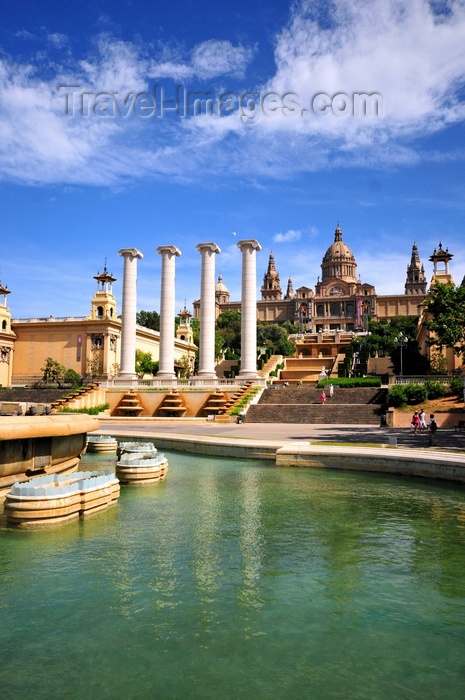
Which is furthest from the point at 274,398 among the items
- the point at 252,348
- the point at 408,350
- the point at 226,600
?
the point at 226,600

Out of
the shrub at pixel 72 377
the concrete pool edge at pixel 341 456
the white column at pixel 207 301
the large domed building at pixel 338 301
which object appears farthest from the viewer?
the large domed building at pixel 338 301

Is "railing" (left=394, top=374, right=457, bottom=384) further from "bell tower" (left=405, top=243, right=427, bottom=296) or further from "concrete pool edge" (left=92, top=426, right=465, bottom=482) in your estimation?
"bell tower" (left=405, top=243, right=427, bottom=296)

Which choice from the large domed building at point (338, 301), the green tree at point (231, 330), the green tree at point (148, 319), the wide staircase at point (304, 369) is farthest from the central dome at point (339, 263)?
the wide staircase at point (304, 369)

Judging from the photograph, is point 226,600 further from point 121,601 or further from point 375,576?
point 375,576

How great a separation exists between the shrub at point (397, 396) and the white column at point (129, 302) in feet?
90.8

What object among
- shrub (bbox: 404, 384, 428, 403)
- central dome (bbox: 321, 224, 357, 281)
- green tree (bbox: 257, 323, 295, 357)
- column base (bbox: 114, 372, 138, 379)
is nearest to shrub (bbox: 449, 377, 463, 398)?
shrub (bbox: 404, 384, 428, 403)

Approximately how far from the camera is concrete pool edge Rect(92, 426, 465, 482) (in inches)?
707

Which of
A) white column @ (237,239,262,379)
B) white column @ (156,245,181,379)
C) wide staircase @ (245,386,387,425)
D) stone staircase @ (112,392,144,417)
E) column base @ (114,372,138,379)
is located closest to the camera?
wide staircase @ (245,386,387,425)

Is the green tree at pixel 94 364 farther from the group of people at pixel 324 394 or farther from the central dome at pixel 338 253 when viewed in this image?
the central dome at pixel 338 253

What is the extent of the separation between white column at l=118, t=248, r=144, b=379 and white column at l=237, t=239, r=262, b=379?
11.5 meters

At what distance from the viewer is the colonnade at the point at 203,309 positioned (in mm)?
55344

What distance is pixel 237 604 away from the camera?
7992 millimetres

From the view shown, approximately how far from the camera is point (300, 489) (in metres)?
16.6

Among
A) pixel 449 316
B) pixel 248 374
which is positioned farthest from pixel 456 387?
pixel 248 374
